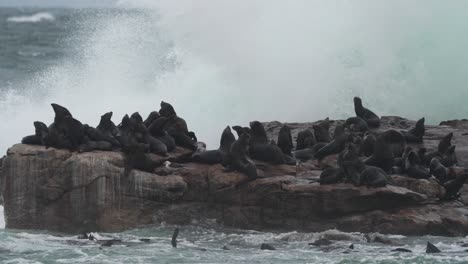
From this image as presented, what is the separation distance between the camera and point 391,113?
1293 inches

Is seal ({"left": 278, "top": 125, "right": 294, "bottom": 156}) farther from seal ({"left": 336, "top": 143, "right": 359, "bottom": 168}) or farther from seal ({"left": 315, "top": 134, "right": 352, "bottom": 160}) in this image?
seal ({"left": 336, "top": 143, "right": 359, "bottom": 168})

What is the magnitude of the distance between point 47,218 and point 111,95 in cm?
1563

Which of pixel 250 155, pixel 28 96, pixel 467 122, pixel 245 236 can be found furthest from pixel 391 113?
pixel 245 236

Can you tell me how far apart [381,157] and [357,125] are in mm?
3792

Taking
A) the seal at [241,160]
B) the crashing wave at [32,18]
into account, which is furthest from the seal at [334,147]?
the crashing wave at [32,18]

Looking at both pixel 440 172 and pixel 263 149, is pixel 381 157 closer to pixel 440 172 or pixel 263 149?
pixel 440 172

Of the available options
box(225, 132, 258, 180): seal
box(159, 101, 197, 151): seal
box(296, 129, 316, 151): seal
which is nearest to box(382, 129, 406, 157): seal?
box(296, 129, 316, 151): seal

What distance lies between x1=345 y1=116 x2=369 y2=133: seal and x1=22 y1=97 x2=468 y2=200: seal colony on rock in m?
1.49

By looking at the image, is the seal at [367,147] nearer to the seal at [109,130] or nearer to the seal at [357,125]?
the seal at [357,125]

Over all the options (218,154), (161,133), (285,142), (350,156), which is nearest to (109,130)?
(161,133)

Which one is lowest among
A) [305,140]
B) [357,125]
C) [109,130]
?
[305,140]

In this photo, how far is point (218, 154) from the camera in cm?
1938

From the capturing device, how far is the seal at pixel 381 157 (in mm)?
19109

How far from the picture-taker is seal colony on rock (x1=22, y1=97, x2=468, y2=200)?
60.7 feet
